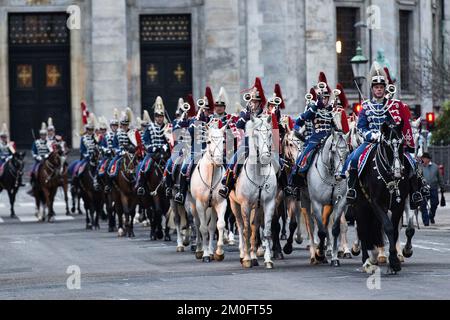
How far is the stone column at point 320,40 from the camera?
64312 mm

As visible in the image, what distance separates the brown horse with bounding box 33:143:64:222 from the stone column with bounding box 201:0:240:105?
783 inches

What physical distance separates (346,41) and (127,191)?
32021 mm

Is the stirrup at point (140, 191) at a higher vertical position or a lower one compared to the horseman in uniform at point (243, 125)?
lower

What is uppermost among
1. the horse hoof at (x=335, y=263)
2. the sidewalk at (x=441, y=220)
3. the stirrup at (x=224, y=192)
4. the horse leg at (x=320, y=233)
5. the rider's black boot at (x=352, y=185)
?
the rider's black boot at (x=352, y=185)

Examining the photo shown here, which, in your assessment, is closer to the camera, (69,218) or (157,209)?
(157,209)

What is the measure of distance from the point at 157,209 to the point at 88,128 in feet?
30.5

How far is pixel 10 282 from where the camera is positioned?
22.6m

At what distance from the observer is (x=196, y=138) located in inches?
1107

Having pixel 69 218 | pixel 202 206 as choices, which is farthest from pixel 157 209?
pixel 69 218

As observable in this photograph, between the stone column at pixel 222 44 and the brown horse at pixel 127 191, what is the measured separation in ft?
89.4

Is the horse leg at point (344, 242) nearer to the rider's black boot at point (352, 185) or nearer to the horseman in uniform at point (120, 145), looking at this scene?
the rider's black boot at point (352, 185)

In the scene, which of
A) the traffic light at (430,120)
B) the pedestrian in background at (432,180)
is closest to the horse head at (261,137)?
the pedestrian in background at (432,180)
